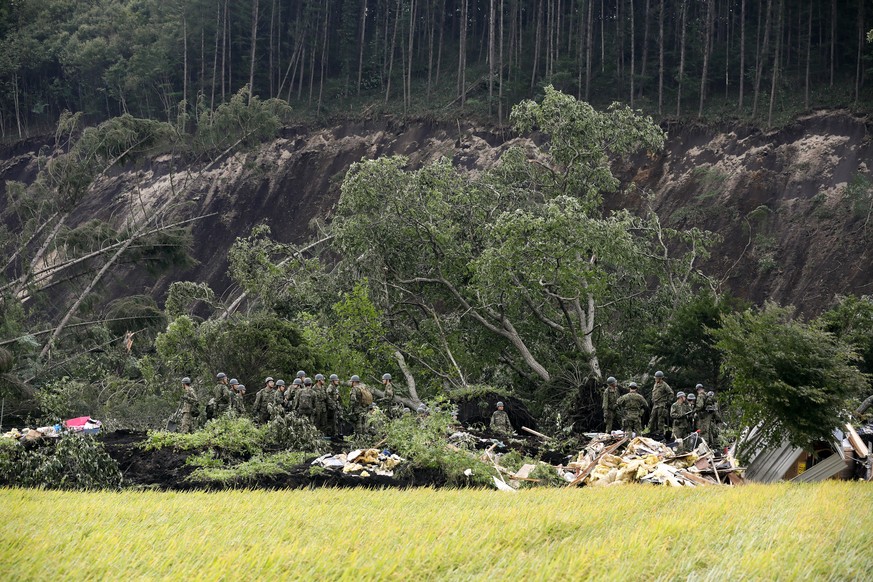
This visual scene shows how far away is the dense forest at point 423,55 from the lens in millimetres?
43531

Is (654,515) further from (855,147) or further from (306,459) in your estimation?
(855,147)

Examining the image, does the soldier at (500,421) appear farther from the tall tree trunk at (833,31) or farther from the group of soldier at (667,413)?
the tall tree trunk at (833,31)

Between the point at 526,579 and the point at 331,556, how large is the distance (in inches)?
53.6

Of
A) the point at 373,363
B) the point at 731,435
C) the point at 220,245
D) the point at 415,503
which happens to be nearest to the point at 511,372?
the point at 373,363

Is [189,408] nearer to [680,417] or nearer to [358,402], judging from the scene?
[358,402]

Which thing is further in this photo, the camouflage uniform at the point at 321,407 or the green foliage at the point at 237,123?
the green foliage at the point at 237,123

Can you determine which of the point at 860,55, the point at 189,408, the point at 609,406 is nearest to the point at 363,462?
the point at 189,408

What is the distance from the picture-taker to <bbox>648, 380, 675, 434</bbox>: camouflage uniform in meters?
19.8

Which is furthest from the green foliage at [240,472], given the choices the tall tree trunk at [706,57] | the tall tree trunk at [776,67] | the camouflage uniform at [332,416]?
the tall tree trunk at [706,57]

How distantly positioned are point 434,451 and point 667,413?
7494 mm

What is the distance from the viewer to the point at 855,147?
36.3 m

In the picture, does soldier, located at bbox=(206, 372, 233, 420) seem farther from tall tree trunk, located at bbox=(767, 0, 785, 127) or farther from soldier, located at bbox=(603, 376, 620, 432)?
tall tree trunk, located at bbox=(767, 0, 785, 127)

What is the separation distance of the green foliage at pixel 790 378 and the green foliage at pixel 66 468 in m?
9.35

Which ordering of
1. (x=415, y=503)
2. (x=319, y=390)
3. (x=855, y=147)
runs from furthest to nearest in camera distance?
1. (x=855, y=147)
2. (x=319, y=390)
3. (x=415, y=503)
